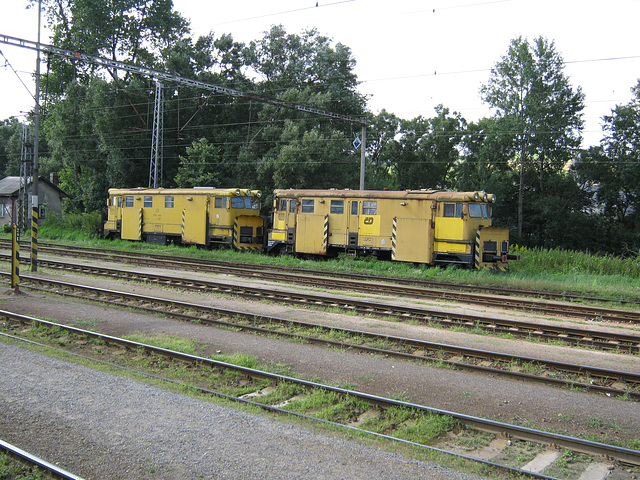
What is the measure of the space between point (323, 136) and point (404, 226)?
1813 centimetres

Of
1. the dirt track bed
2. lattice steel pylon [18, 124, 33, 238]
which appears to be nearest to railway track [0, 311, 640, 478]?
the dirt track bed

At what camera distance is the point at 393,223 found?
68.8 ft

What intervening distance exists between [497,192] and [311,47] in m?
21.1

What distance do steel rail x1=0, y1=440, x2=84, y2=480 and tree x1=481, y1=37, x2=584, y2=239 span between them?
3864 cm

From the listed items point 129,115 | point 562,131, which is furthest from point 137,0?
point 562,131

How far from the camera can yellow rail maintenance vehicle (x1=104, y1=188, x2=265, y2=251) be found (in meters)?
26.4

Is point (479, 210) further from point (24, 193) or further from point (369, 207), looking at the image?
point (24, 193)

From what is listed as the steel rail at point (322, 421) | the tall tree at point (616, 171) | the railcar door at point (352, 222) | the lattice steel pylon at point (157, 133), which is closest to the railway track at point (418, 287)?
the railcar door at point (352, 222)

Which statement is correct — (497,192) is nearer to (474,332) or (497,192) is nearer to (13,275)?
(474,332)

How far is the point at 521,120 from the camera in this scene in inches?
1539

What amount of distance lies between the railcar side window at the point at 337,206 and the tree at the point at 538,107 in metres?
22.1

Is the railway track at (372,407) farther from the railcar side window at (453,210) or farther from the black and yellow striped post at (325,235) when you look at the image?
the black and yellow striped post at (325,235)

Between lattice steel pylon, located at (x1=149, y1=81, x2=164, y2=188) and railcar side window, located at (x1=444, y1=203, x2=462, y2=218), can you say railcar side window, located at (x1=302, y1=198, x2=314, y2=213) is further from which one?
lattice steel pylon, located at (x1=149, y1=81, x2=164, y2=188)

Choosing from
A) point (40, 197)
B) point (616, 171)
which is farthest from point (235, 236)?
point (616, 171)
